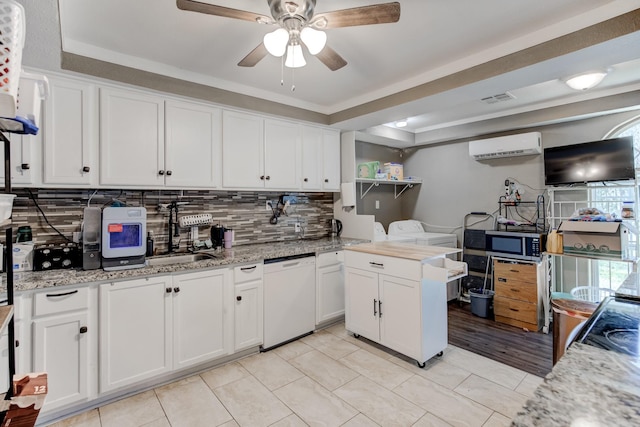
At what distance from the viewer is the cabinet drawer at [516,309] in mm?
3348

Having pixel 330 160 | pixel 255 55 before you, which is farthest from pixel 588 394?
pixel 330 160

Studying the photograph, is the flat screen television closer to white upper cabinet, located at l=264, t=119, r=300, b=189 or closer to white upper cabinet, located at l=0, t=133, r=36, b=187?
white upper cabinet, located at l=264, t=119, r=300, b=189

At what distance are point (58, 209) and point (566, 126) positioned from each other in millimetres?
5174

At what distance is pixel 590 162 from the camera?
3215 millimetres

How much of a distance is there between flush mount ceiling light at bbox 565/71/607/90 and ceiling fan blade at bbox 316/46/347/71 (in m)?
2.16

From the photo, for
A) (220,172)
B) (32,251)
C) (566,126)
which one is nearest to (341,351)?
(220,172)

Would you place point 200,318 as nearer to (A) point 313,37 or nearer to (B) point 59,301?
(B) point 59,301

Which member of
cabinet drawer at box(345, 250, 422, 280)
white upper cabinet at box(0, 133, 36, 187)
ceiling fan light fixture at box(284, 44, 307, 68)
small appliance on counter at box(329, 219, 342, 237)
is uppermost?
ceiling fan light fixture at box(284, 44, 307, 68)

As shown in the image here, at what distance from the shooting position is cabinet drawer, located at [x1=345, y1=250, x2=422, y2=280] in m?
2.53

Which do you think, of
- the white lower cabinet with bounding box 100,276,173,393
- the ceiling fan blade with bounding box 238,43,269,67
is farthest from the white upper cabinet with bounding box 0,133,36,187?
the ceiling fan blade with bounding box 238,43,269,67

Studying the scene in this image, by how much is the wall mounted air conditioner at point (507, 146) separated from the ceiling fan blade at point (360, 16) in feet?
9.77

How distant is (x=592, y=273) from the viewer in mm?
3457

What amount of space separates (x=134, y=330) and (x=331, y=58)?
235 centimetres

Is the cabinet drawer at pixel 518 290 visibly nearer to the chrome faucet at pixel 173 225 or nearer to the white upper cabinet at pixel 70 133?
Result: the chrome faucet at pixel 173 225
